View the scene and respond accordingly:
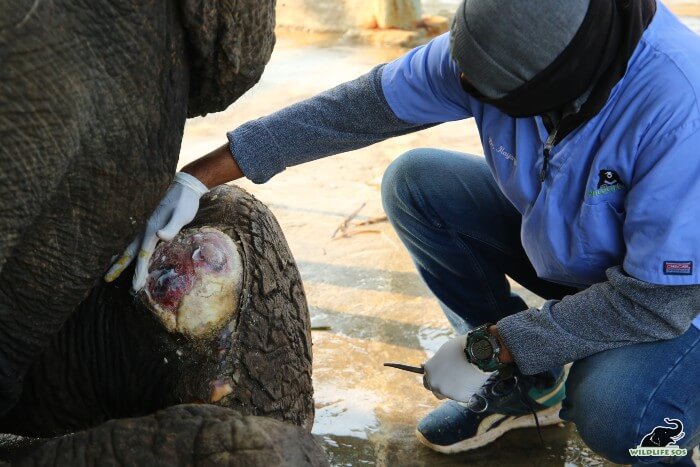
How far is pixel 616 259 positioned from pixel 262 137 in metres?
0.98

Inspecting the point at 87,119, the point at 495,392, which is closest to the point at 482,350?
the point at 495,392

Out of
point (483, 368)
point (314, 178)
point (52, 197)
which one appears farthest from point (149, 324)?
point (314, 178)

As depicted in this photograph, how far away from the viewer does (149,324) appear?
2199mm

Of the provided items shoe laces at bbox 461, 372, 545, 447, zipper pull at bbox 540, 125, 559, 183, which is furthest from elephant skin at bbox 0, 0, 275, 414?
shoe laces at bbox 461, 372, 545, 447

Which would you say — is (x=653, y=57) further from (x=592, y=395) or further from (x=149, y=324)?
(x=149, y=324)

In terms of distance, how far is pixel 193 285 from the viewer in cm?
214

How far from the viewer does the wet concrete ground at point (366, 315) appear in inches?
117

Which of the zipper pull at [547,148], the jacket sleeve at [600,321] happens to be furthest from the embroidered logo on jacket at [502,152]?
the jacket sleeve at [600,321]

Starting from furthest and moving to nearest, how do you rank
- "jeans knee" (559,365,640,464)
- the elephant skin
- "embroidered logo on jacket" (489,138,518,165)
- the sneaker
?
the sneaker < "embroidered logo on jacket" (489,138,518,165) < "jeans knee" (559,365,640,464) < the elephant skin

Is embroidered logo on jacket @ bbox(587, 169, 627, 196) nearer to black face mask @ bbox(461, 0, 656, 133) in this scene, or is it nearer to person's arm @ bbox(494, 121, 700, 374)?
person's arm @ bbox(494, 121, 700, 374)

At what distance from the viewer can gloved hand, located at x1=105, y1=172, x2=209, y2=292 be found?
7.13ft

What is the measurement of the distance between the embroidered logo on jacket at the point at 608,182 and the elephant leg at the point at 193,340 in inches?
30.1

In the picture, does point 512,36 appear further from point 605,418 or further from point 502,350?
point 605,418

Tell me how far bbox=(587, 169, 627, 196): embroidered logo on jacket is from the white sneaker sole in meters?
0.99
